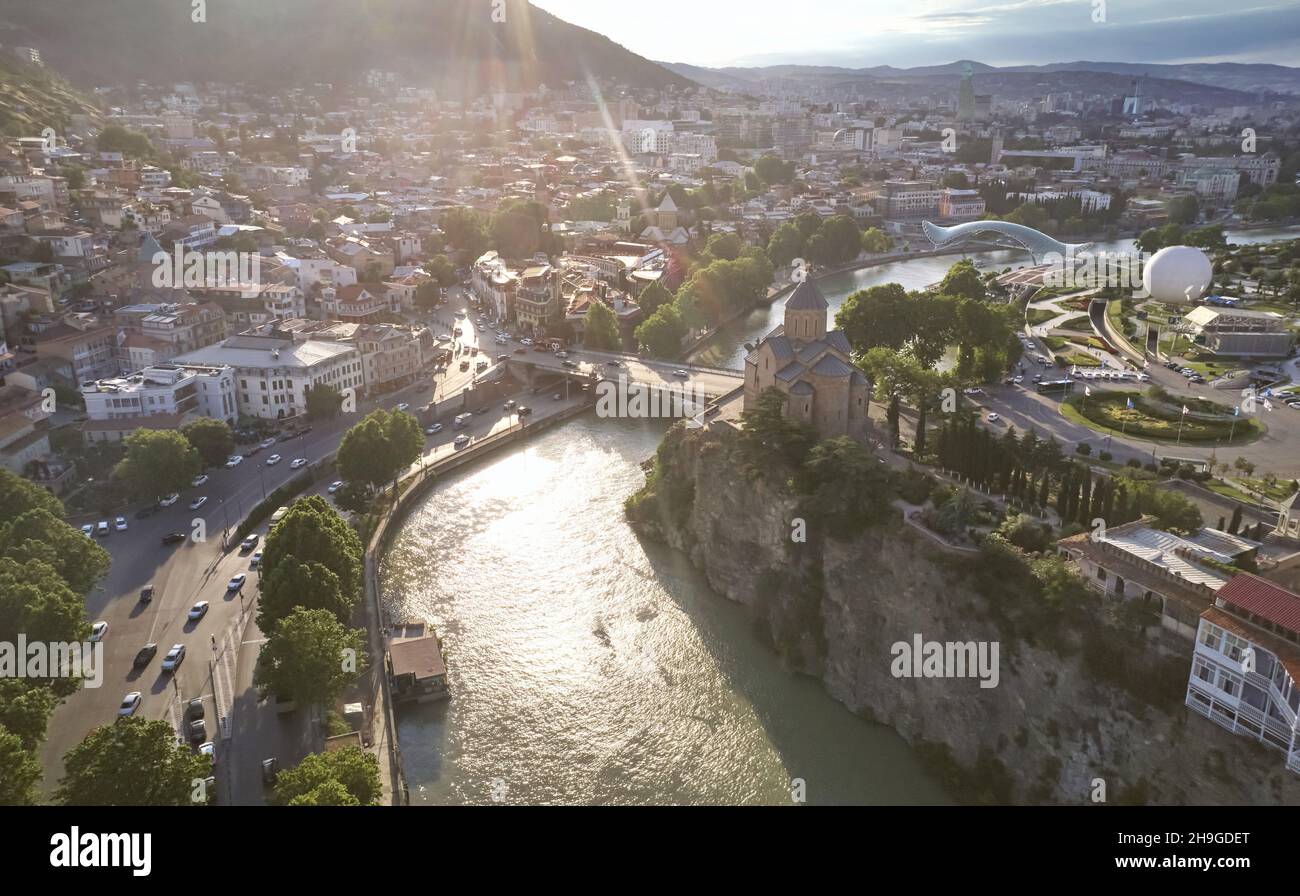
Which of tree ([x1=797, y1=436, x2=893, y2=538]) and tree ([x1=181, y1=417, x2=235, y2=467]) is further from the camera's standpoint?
tree ([x1=181, y1=417, x2=235, y2=467])

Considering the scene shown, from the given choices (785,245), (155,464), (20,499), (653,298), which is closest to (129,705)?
(20,499)

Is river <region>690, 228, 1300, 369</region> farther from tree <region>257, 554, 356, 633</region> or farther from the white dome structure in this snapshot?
tree <region>257, 554, 356, 633</region>

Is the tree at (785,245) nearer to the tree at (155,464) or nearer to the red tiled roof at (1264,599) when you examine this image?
the tree at (155,464)

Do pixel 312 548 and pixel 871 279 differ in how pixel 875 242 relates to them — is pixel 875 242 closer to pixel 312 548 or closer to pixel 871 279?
pixel 871 279

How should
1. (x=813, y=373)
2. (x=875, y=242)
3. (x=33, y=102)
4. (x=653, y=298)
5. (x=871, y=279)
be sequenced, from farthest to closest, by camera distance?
(x=875, y=242) → (x=33, y=102) → (x=871, y=279) → (x=653, y=298) → (x=813, y=373)

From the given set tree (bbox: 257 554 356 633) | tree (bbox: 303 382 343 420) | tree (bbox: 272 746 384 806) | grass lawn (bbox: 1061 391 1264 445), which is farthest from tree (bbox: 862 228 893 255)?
tree (bbox: 272 746 384 806)

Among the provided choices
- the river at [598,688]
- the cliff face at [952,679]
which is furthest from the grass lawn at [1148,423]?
the river at [598,688]
